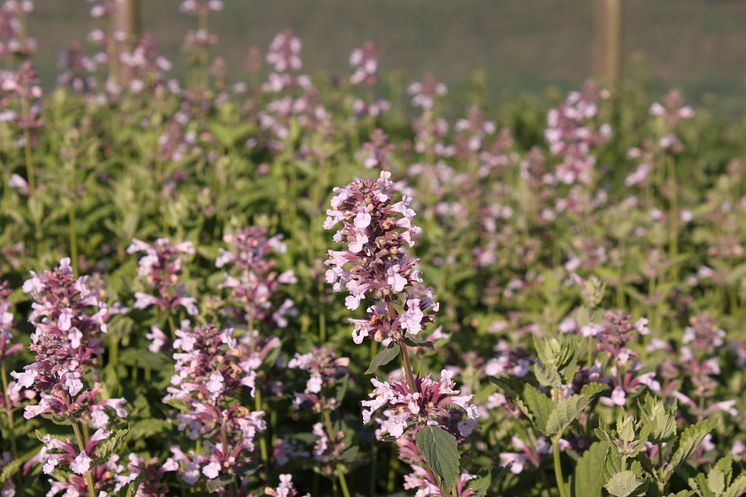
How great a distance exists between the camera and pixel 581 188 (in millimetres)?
8391

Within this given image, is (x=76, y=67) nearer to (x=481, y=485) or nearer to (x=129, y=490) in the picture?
(x=129, y=490)

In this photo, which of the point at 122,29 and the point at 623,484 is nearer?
the point at 623,484

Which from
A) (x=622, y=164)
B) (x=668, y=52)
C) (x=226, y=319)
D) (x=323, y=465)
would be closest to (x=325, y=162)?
(x=226, y=319)

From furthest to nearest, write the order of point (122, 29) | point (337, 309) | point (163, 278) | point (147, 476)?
point (122, 29)
point (337, 309)
point (163, 278)
point (147, 476)

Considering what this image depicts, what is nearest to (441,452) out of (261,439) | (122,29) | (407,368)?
(407,368)

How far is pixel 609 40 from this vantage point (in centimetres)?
1627

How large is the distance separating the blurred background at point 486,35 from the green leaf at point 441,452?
1340cm

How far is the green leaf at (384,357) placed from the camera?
306cm

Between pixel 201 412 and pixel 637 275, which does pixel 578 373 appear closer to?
pixel 201 412

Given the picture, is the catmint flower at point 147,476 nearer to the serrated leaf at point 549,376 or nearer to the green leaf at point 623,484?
the serrated leaf at point 549,376

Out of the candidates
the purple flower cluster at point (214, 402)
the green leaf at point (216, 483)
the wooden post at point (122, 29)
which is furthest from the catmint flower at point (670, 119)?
the wooden post at point (122, 29)

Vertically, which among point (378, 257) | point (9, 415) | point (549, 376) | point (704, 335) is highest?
point (378, 257)

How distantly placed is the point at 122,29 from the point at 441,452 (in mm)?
10947

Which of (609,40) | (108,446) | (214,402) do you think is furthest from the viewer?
(609,40)
